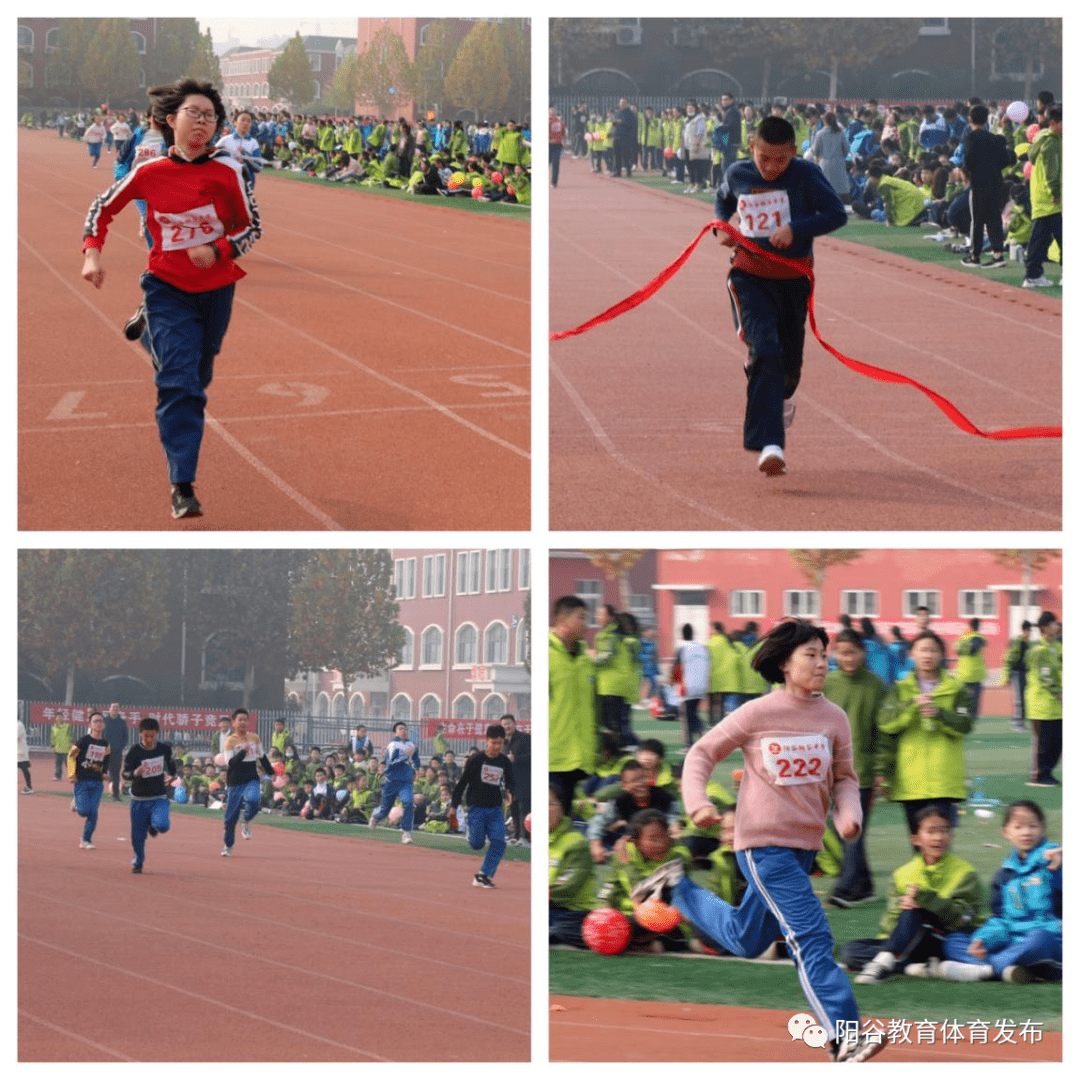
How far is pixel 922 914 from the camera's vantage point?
6605 mm

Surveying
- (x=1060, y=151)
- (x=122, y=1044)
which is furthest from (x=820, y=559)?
(x=1060, y=151)

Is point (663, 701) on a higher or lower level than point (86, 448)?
lower

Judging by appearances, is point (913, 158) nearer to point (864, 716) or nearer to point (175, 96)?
point (864, 716)

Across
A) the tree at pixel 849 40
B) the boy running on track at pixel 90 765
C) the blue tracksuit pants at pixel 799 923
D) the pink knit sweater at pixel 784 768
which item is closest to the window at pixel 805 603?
the pink knit sweater at pixel 784 768

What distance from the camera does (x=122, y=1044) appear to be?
6.39 meters

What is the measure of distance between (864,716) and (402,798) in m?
7.65

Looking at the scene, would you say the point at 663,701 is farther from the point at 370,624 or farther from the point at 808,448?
the point at 370,624

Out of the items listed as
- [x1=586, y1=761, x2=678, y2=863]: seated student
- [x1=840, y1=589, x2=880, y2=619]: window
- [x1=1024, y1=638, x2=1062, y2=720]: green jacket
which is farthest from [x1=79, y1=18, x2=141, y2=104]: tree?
[x1=586, y1=761, x2=678, y2=863]: seated student

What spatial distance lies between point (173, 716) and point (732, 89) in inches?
1278

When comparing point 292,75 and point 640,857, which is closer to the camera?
point 640,857

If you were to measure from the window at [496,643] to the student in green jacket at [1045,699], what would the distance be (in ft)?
17.0

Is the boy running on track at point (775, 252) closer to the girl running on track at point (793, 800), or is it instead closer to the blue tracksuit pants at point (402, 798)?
the girl running on track at point (793, 800)

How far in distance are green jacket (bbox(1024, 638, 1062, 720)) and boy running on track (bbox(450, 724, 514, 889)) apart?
3467 millimetres

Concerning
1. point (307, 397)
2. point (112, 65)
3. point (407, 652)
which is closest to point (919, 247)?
point (407, 652)
